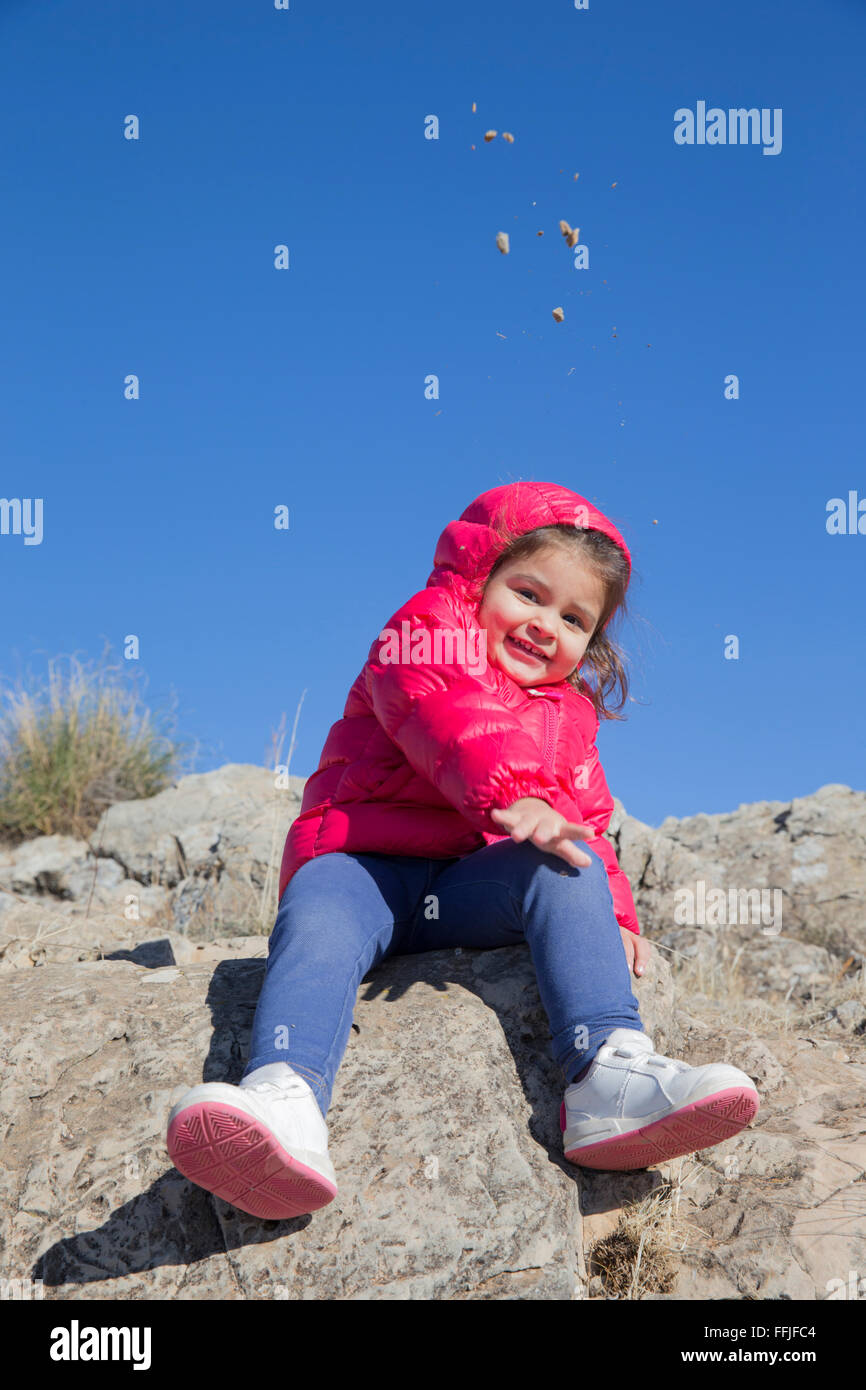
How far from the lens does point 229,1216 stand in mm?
2395

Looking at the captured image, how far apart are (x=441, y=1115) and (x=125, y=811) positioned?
21.1 ft

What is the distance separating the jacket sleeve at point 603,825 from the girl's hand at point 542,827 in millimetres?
610

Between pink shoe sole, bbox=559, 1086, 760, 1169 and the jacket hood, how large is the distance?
5.29ft

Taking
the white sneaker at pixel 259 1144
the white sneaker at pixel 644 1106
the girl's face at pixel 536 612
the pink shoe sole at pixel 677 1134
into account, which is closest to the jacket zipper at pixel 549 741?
the girl's face at pixel 536 612

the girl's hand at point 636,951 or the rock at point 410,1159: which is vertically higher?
the girl's hand at point 636,951

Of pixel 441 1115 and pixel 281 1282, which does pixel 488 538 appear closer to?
pixel 441 1115

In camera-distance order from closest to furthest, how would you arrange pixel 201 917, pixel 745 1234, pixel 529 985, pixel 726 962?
pixel 745 1234
pixel 529 985
pixel 726 962
pixel 201 917

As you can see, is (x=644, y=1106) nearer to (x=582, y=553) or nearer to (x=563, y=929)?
(x=563, y=929)

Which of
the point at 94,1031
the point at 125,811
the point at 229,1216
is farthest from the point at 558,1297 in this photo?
the point at 125,811

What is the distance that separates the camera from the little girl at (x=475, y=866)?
229 centimetres

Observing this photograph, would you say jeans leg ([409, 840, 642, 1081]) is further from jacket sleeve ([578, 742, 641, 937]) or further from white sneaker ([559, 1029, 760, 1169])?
jacket sleeve ([578, 742, 641, 937])

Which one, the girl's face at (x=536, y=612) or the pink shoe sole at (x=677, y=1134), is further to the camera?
the girl's face at (x=536, y=612)

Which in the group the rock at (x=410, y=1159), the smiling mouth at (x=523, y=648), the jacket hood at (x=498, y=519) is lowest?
the rock at (x=410, y=1159)

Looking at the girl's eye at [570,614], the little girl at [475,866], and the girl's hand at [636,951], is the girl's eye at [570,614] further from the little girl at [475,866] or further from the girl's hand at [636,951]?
the girl's hand at [636,951]
